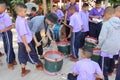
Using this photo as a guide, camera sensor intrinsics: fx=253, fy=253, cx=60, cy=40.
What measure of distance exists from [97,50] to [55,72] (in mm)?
1080

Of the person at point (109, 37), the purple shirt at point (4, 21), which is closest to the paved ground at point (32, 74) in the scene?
the person at point (109, 37)

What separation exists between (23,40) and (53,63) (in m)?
0.86

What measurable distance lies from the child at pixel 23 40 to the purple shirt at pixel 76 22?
131 cm

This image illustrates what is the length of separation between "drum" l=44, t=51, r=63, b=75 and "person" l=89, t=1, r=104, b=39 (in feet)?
6.57

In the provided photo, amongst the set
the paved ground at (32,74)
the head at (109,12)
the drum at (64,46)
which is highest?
Answer: the head at (109,12)

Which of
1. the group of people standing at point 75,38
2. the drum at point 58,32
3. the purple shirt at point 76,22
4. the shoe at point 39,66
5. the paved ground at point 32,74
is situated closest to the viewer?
the group of people standing at point 75,38

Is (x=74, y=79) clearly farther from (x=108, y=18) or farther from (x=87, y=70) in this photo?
(x=108, y=18)

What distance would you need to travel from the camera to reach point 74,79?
4.41m

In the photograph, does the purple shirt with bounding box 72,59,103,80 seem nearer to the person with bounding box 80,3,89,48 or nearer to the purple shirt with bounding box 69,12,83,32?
the purple shirt with bounding box 69,12,83,32

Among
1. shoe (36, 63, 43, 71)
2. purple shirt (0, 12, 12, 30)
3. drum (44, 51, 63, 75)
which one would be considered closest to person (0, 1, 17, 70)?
purple shirt (0, 12, 12, 30)

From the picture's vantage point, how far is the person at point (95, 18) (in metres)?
7.36

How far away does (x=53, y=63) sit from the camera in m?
5.58

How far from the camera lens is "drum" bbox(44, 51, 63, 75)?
18.2 ft

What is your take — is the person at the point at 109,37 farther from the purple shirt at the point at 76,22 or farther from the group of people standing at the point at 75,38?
the purple shirt at the point at 76,22
